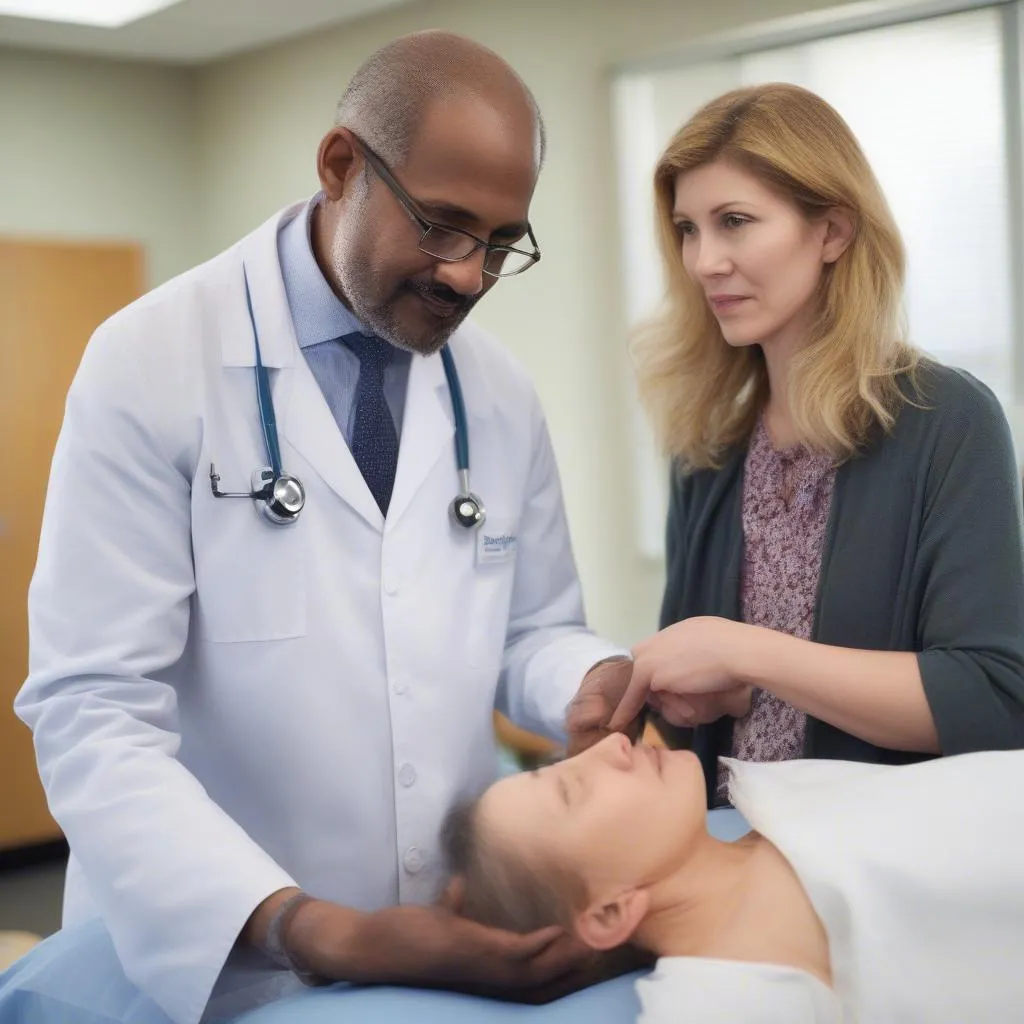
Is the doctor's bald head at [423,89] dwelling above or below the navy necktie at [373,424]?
above

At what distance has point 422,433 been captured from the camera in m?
1.56

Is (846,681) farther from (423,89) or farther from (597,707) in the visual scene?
(423,89)

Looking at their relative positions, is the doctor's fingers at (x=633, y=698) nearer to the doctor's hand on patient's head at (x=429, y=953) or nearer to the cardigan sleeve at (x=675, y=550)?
the cardigan sleeve at (x=675, y=550)

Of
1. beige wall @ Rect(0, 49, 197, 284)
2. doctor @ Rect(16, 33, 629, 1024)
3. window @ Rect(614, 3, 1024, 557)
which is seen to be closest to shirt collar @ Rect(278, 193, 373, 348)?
doctor @ Rect(16, 33, 629, 1024)

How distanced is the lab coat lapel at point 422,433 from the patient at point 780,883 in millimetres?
391

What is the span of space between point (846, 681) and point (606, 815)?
1.06 ft

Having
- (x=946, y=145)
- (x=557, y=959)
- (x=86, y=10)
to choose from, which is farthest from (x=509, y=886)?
(x=86, y=10)

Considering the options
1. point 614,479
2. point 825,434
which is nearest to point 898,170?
point 614,479

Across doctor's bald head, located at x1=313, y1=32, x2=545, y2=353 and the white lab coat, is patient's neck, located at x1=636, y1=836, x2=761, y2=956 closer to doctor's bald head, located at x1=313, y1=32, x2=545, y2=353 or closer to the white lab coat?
the white lab coat

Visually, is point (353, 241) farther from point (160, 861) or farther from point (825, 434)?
point (160, 861)

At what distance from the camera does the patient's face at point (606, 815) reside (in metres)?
1.22

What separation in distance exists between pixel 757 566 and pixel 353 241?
25.3 inches

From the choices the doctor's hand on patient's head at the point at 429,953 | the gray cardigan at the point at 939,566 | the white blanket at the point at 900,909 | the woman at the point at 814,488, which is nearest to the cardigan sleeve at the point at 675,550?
the woman at the point at 814,488

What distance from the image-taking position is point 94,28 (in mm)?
4980
